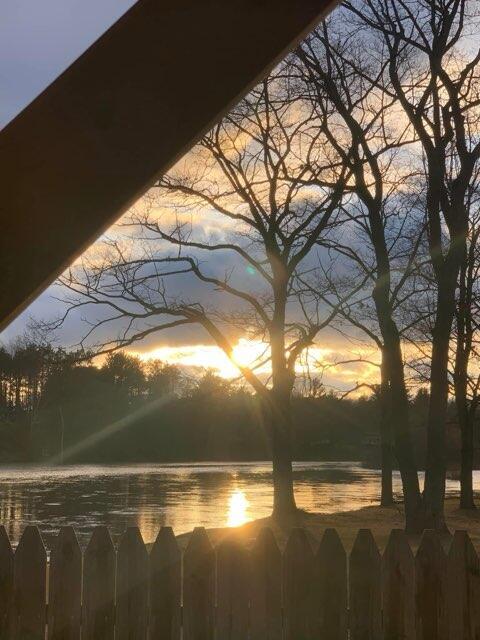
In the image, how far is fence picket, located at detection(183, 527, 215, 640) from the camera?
427cm

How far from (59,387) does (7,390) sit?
33.4 feet

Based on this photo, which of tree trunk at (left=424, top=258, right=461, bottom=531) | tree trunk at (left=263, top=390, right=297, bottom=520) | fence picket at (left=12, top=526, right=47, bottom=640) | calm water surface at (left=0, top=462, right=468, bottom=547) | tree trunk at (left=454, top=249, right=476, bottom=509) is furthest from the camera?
tree trunk at (left=454, top=249, right=476, bottom=509)

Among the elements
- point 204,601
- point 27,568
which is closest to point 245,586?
point 204,601

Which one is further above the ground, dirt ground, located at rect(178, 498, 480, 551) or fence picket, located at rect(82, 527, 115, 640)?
fence picket, located at rect(82, 527, 115, 640)

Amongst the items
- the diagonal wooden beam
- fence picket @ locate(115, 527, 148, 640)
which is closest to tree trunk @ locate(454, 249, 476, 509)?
fence picket @ locate(115, 527, 148, 640)

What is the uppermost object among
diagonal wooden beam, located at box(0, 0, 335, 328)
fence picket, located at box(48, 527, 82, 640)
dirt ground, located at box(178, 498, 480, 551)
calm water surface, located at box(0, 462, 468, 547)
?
diagonal wooden beam, located at box(0, 0, 335, 328)

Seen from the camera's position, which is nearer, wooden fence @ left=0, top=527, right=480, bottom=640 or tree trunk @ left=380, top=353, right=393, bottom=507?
wooden fence @ left=0, top=527, right=480, bottom=640

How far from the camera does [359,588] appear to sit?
4266mm

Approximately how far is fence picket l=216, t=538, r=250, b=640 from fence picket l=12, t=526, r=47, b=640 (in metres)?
1.01

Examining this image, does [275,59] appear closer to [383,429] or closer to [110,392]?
[383,429]

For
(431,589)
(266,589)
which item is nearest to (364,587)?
(431,589)

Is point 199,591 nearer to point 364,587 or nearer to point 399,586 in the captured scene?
point 364,587

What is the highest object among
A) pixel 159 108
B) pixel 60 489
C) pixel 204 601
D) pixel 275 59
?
pixel 275 59

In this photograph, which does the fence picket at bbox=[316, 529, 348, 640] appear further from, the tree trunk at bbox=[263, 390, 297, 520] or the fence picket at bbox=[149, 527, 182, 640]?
the tree trunk at bbox=[263, 390, 297, 520]
